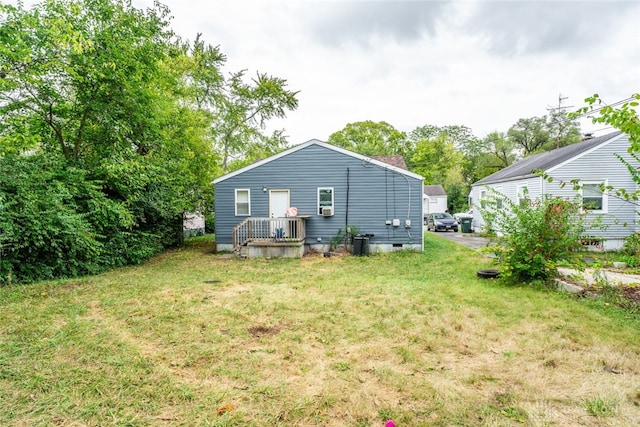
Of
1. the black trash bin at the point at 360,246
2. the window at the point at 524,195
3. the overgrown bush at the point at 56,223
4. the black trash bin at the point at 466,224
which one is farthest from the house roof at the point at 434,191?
the overgrown bush at the point at 56,223

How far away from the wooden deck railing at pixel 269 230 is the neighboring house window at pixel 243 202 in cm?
69

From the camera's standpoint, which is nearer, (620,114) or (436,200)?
(620,114)

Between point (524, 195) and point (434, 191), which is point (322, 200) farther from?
point (434, 191)

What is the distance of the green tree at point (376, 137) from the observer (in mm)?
39469

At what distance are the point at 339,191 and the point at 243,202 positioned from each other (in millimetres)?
3916

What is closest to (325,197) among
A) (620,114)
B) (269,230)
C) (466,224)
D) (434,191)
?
(269,230)

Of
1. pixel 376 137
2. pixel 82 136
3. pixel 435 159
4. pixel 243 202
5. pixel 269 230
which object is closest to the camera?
pixel 82 136

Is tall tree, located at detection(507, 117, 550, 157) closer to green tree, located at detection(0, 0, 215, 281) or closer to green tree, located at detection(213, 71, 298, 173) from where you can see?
green tree, located at detection(213, 71, 298, 173)

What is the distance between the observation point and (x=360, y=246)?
11.5m

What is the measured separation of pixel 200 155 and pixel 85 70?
610 cm

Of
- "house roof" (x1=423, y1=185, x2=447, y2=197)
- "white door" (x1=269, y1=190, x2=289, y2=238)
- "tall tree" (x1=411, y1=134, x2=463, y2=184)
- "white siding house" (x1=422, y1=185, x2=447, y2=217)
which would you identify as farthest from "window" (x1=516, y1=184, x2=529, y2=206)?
"tall tree" (x1=411, y1=134, x2=463, y2=184)

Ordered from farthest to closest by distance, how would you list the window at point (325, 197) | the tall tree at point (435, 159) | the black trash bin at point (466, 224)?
the tall tree at point (435, 159), the black trash bin at point (466, 224), the window at point (325, 197)

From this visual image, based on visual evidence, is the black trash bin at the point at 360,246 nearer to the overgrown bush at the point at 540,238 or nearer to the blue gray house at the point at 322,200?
the blue gray house at the point at 322,200

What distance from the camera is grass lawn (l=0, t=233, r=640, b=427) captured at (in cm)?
265
